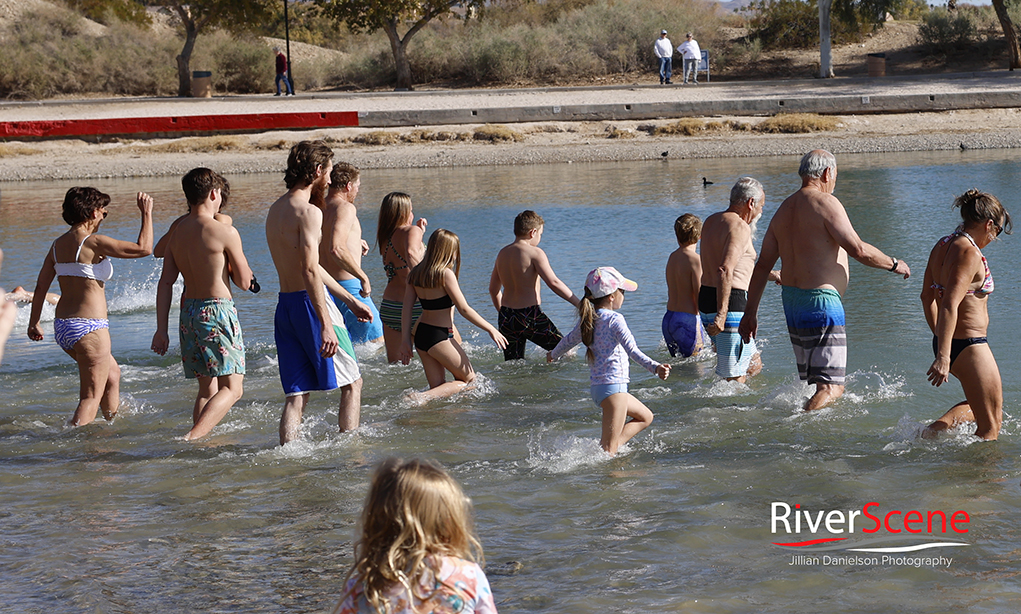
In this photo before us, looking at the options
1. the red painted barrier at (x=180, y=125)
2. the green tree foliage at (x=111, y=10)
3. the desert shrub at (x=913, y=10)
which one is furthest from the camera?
the desert shrub at (x=913, y=10)

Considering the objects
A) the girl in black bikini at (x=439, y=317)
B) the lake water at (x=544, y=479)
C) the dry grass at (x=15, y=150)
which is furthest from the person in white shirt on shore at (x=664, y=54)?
the girl in black bikini at (x=439, y=317)

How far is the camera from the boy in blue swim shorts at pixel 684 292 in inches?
284

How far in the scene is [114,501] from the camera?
5438 millimetres

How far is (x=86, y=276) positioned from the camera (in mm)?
6281

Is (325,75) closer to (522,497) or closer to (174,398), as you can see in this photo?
(174,398)

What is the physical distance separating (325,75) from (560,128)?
1698 centimetres

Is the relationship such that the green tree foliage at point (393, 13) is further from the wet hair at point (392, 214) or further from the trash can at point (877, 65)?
the wet hair at point (392, 214)

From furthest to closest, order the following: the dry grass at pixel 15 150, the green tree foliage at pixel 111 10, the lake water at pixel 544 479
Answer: the green tree foliage at pixel 111 10 < the dry grass at pixel 15 150 < the lake water at pixel 544 479

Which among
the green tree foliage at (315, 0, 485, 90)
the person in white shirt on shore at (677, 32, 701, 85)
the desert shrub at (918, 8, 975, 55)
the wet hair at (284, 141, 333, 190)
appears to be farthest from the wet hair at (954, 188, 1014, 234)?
the desert shrub at (918, 8, 975, 55)

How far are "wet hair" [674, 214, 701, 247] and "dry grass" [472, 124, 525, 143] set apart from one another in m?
18.9

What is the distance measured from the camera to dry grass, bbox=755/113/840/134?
2475cm

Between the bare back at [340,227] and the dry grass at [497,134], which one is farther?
the dry grass at [497,134]

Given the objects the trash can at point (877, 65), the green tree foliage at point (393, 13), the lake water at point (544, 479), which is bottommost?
the lake water at point (544, 479)

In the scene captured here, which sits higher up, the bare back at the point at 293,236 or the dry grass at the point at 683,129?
the dry grass at the point at 683,129
